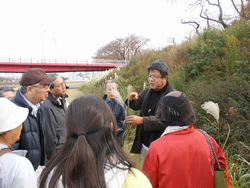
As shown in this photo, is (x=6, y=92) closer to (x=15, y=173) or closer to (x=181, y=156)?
(x=15, y=173)

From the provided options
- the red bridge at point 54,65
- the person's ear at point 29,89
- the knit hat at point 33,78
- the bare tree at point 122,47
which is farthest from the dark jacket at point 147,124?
the bare tree at point 122,47

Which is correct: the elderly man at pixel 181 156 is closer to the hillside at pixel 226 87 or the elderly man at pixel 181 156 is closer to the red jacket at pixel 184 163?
the red jacket at pixel 184 163

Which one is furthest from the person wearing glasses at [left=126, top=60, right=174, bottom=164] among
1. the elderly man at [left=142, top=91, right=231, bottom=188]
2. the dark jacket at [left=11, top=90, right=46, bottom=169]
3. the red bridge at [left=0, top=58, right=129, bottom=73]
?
the red bridge at [left=0, top=58, right=129, bottom=73]

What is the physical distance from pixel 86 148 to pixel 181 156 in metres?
0.88

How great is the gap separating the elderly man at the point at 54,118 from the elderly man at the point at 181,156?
1768 mm

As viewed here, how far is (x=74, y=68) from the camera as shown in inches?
1465

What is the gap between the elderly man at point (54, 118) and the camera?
8.73 ft

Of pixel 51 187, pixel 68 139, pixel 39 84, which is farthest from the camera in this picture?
pixel 39 84

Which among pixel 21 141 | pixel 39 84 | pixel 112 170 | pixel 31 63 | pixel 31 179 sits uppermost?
pixel 31 63

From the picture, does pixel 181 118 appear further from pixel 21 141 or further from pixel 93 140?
pixel 21 141

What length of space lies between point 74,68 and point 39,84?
1432 inches

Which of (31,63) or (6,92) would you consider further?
(31,63)

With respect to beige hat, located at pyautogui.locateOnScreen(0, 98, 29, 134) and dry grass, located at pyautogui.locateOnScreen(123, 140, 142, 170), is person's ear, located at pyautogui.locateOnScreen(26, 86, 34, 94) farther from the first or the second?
dry grass, located at pyautogui.locateOnScreen(123, 140, 142, 170)

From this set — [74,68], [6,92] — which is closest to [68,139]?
[6,92]
